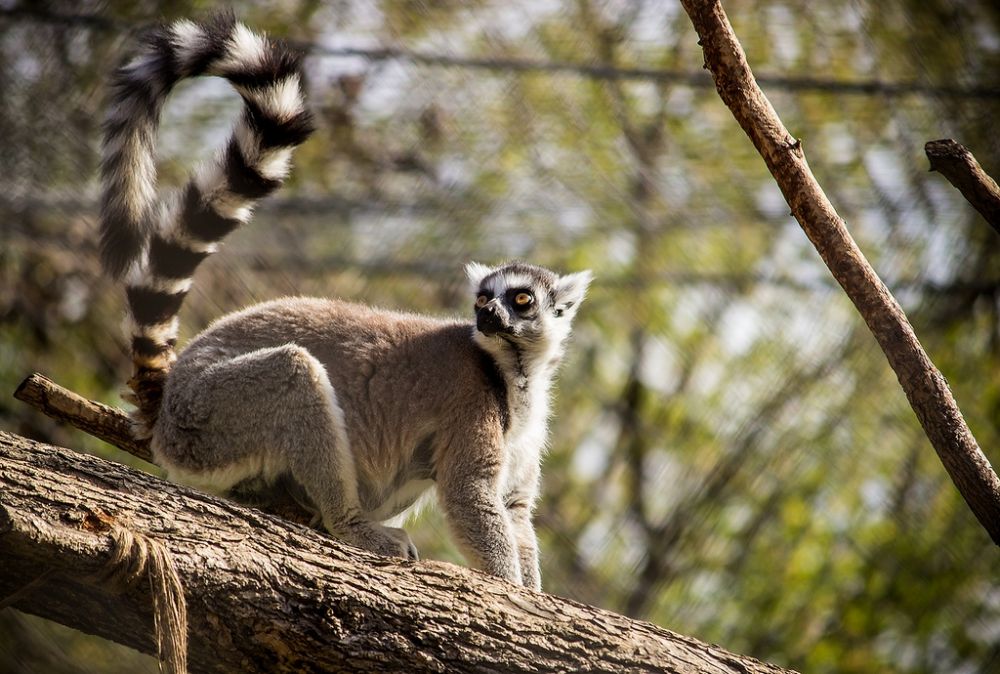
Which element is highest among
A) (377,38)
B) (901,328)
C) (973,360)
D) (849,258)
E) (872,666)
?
(377,38)

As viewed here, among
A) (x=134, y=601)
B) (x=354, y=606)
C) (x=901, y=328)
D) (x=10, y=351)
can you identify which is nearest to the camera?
(x=134, y=601)

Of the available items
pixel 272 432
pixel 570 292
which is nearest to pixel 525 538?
pixel 272 432

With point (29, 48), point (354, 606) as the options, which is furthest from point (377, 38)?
point (354, 606)

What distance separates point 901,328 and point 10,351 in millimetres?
6133

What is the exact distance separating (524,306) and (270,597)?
6.51ft

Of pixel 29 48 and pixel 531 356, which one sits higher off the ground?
pixel 29 48

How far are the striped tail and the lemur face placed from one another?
1.01 meters

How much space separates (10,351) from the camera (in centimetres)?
695

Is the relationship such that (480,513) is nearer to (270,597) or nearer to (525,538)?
(525,538)

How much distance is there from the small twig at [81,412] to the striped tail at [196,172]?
0.28 feet

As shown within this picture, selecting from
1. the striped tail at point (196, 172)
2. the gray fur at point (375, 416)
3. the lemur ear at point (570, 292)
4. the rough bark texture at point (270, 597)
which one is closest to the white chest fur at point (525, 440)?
the gray fur at point (375, 416)

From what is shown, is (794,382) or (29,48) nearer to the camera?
(29,48)

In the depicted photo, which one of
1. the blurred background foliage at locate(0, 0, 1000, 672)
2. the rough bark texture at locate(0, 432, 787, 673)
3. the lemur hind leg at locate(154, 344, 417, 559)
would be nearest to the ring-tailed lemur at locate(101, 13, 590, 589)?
the lemur hind leg at locate(154, 344, 417, 559)

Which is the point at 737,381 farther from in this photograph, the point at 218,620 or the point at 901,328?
the point at 218,620
